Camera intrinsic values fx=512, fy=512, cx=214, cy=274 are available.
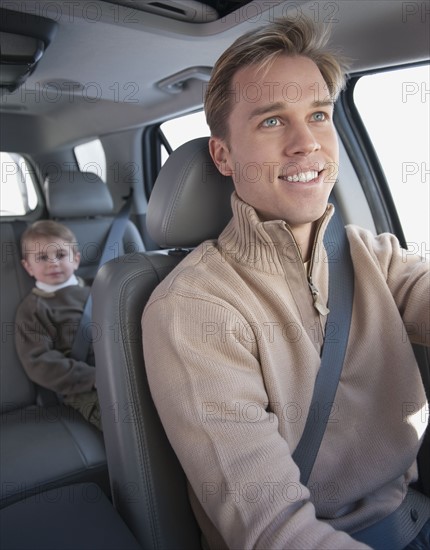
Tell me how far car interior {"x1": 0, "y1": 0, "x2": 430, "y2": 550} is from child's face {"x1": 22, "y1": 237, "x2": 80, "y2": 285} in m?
0.08

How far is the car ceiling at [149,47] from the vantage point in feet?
5.27

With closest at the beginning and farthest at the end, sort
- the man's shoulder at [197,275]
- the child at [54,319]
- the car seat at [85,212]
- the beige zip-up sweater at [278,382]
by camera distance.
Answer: the beige zip-up sweater at [278,382], the man's shoulder at [197,275], the child at [54,319], the car seat at [85,212]

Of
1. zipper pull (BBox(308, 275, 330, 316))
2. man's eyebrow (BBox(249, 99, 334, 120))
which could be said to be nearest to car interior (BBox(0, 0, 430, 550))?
man's eyebrow (BBox(249, 99, 334, 120))

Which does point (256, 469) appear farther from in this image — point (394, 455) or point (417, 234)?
point (417, 234)

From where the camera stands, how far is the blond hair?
132cm

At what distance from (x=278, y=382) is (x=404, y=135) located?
1394 mm

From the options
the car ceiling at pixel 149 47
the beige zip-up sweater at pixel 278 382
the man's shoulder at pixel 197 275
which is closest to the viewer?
the beige zip-up sweater at pixel 278 382

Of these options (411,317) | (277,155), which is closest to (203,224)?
(277,155)

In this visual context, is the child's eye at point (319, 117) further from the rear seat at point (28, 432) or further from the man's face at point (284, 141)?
the rear seat at point (28, 432)

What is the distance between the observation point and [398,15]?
5.03 ft

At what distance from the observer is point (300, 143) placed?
1.25 meters

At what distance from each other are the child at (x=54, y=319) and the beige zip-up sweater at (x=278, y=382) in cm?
129

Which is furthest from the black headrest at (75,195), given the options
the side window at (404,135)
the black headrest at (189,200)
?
the black headrest at (189,200)

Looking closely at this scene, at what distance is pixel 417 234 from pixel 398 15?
36.2 inches
